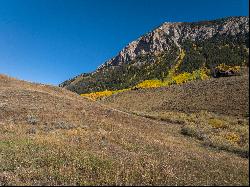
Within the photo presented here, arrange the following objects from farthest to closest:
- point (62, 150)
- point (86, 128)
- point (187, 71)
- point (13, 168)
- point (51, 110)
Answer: point (187, 71)
point (51, 110)
point (86, 128)
point (62, 150)
point (13, 168)

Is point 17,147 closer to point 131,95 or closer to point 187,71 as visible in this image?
point 131,95

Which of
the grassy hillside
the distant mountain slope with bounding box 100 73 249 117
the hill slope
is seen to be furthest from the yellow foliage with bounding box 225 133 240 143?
the distant mountain slope with bounding box 100 73 249 117

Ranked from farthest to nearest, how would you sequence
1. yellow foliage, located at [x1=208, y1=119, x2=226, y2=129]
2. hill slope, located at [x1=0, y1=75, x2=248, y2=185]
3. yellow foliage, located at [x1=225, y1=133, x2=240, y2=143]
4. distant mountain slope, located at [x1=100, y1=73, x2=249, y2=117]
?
1. distant mountain slope, located at [x1=100, y1=73, x2=249, y2=117]
2. yellow foliage, located at [x1=208, y1=119, x2=226, y2=129]
3. yellow foliage, located at [x1=225, y1=133, x2=240, y2=143]
4. hill slope, located at [x1=0, y1=75, x2=248, y2=185]

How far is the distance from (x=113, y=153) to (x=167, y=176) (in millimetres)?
6112

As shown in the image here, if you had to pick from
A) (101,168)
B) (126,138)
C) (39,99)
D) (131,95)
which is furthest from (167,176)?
(131,95)

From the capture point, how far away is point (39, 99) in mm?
41406

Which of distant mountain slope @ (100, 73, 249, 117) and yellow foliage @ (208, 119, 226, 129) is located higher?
distant mountain slope @ (100, 73, 249, 117)

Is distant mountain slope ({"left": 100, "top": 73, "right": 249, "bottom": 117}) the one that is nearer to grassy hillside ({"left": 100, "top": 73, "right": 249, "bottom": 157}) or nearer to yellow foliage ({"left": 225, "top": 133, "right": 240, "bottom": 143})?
grassy hillside ({"left": 100, "top": 73, "right": 249, "bottom": 157})

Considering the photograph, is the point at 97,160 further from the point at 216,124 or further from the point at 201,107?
the point at 201,107

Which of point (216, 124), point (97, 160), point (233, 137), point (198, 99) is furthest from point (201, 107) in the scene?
point (97, 160)

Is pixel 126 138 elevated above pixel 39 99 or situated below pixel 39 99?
below

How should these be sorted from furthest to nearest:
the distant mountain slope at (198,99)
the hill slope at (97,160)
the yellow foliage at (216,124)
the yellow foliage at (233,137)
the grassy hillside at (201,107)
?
the distant mountain slope at (198,99) < the yellow foliage at (216,124) < the grassy hillside at (201,107) < the yellow foliage at (233,137) < the hill slope at (97,160)

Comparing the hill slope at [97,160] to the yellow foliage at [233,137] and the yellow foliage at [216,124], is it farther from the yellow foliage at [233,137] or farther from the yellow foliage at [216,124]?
the yellow foliage at [216,124]

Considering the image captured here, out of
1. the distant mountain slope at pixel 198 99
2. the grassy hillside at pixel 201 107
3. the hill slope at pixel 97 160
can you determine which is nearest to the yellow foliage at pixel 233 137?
the grassy hillside at pixel 201 107
